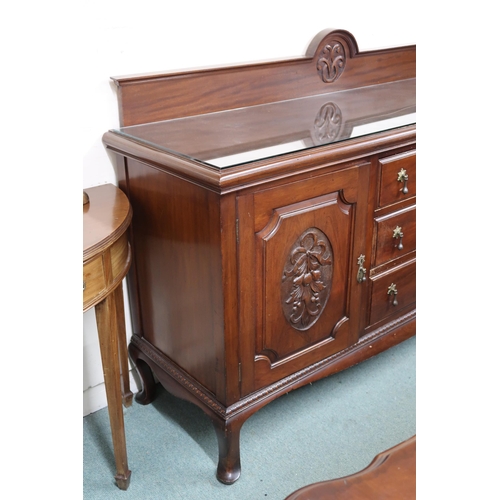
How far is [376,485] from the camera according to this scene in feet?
2.72

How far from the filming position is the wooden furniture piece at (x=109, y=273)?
1082 millimetres

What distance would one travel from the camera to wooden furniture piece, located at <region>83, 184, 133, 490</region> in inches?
42.6

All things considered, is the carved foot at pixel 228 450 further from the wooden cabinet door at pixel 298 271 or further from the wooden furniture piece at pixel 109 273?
the wooden furniture piece at pixel 109 273

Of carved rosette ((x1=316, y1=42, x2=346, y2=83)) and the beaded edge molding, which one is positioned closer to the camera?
the beaded edge molding

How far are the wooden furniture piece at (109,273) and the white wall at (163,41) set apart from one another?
0.15 metres

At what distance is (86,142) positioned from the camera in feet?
4.47

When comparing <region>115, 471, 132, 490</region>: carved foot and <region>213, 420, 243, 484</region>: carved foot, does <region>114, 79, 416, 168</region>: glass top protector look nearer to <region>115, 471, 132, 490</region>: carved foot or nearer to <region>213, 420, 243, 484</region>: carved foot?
<region>213, 420, 243, 484</region>: carved foot

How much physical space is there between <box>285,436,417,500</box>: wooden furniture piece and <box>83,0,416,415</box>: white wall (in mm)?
899

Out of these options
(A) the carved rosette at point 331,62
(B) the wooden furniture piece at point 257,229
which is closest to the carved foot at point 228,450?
(B) the wooden furniture piece at point 257,229

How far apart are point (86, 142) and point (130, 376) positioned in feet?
2.30

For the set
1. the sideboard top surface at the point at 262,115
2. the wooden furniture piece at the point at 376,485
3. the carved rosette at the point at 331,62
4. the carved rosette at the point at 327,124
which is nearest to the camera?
the wooden furniture piece at the point at 376,485

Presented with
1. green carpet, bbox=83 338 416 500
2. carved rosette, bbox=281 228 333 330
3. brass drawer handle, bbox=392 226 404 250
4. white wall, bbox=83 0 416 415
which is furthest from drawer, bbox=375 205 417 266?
white wall, bbox=83 0 416 415

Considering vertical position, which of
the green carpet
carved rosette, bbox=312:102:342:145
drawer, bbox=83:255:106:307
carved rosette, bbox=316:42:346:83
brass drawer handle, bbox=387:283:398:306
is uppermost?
carved rosette, bbox=316:42:346:83
